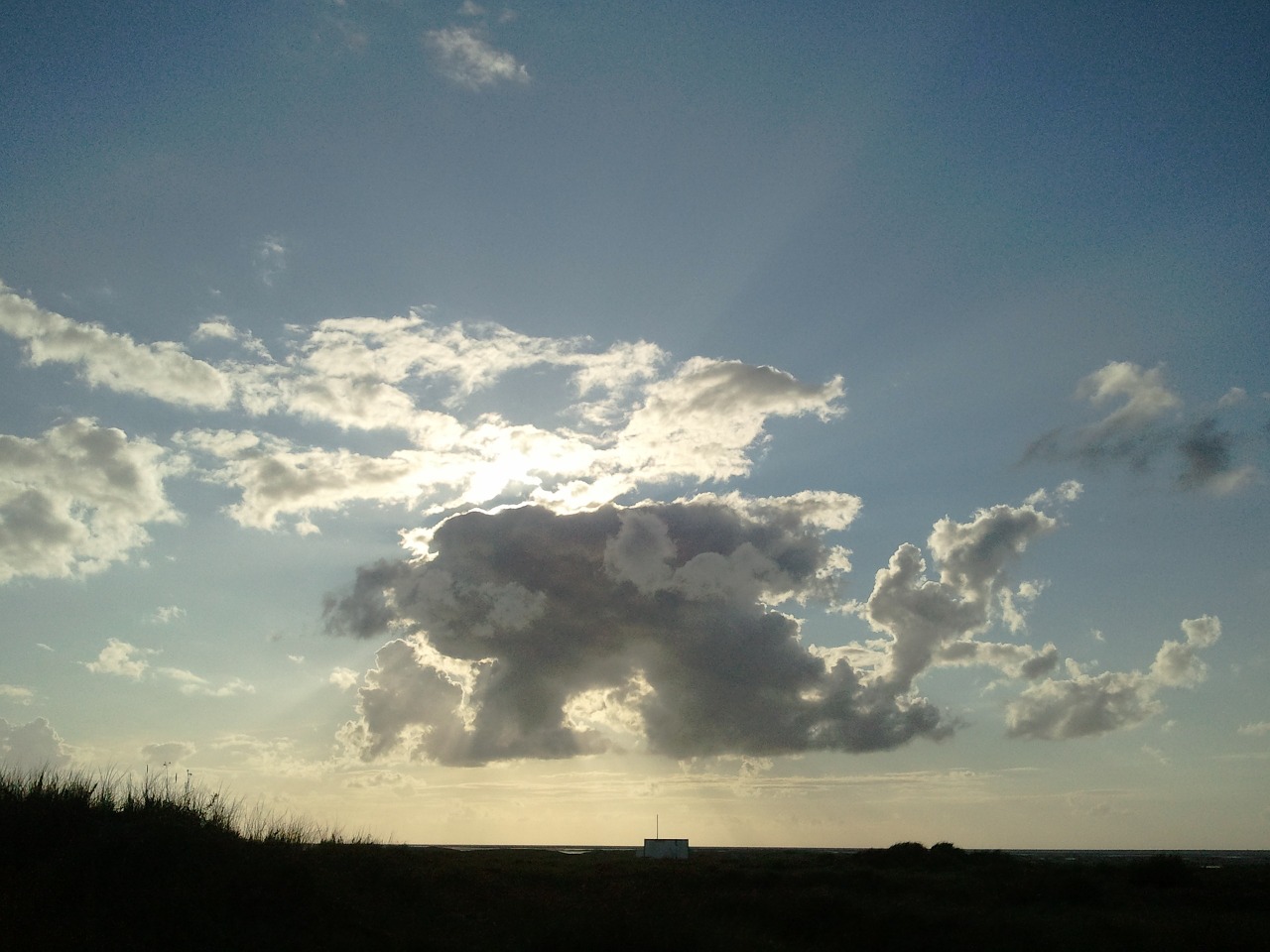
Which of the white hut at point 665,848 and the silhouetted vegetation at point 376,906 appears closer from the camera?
the silhouetted vegetation at point 376,906

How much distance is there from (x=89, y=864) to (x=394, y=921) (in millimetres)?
7692

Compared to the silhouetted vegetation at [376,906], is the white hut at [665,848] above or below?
below

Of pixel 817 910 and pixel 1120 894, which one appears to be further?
pixel 1120 894

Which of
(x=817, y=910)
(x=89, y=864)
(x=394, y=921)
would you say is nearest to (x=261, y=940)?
(x=394, y=921)

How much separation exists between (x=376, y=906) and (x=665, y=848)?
59.6 metres

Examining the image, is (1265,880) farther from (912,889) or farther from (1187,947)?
(1187,947)

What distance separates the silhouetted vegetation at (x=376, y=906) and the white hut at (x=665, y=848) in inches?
1792

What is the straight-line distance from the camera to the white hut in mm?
77994

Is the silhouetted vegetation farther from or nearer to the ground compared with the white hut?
→ farther from the ground

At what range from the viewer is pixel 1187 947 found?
2314 centimetres

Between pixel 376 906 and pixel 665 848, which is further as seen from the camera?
pixel 665 848

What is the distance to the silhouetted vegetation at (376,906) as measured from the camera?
63.8 ft

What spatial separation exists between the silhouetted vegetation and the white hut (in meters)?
45.5

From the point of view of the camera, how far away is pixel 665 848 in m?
78.6
